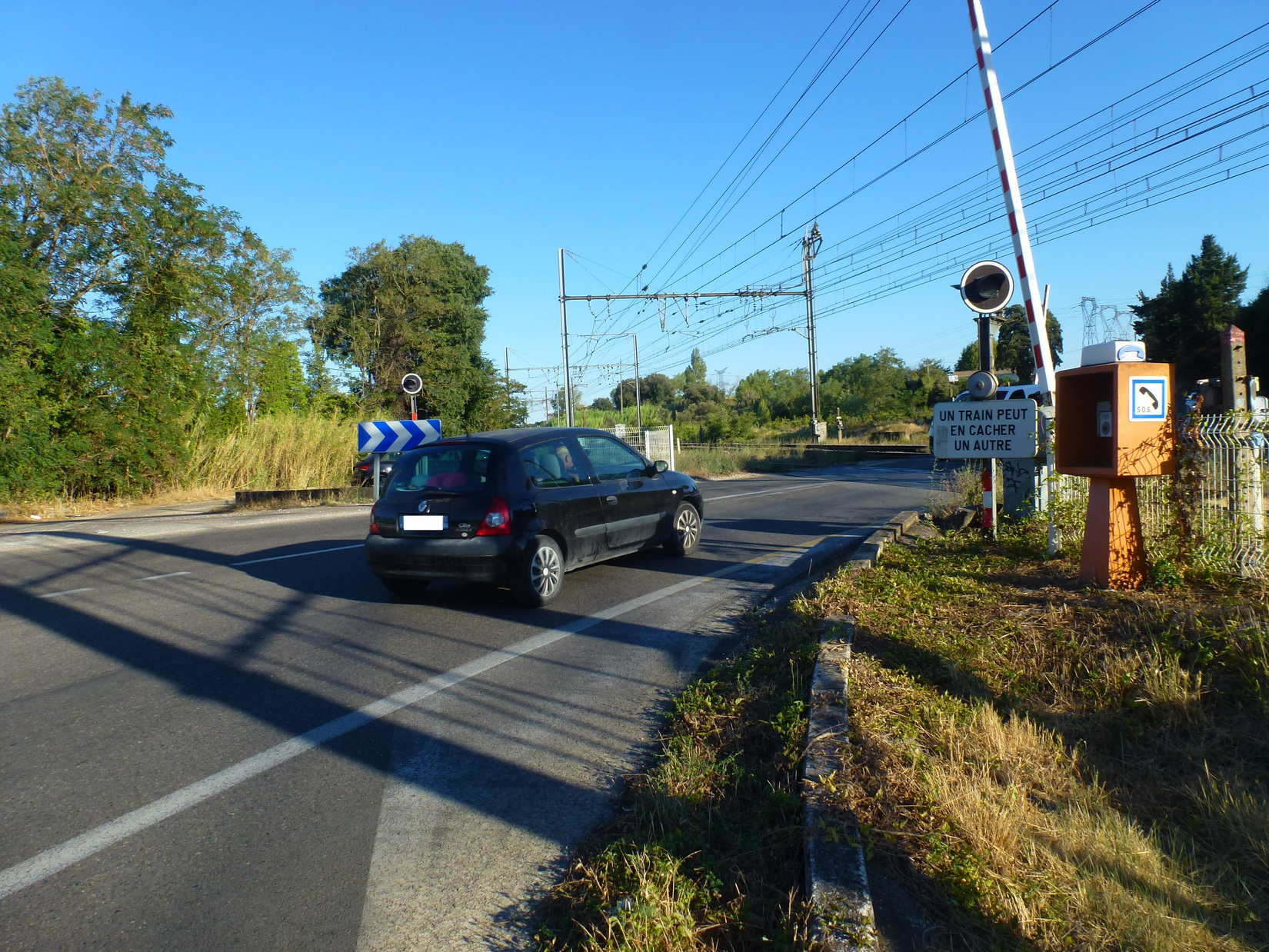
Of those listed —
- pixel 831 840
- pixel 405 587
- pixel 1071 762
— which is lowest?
pixel 1071 762

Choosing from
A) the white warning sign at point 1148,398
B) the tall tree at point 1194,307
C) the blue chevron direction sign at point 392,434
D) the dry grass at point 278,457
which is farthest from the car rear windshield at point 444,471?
the tall tree at point 1194,307

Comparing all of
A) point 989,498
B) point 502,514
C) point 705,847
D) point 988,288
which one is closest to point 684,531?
point 502,514

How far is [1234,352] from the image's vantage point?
6.04m

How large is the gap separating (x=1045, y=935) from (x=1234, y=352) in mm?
5292

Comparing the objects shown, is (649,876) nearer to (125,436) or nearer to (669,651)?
(669,651)

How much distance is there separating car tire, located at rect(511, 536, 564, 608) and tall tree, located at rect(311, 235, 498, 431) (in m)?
32.0

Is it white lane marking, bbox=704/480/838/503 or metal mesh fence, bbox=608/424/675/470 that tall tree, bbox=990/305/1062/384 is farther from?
white lane marking, bbox=704/480/838/503

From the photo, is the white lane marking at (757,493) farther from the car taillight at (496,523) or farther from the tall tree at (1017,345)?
the tall tree at (1017,345)

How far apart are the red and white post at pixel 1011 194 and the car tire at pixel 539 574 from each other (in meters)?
4.06

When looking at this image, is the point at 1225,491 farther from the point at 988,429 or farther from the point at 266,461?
the point at 266,461

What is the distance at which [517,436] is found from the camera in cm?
747

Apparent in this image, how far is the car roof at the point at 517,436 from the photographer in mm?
7266

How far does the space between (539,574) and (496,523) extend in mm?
592

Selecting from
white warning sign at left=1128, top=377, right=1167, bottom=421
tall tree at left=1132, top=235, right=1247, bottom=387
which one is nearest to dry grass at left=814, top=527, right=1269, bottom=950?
white warning sign at left=1128, top=377, right=1167, bottom=421
